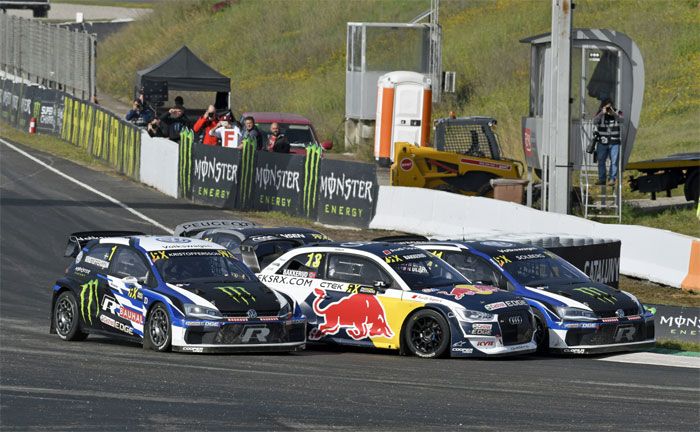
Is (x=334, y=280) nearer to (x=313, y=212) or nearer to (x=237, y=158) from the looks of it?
(x=313, y=212)

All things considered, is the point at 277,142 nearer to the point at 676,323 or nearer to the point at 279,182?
the point at 279,182

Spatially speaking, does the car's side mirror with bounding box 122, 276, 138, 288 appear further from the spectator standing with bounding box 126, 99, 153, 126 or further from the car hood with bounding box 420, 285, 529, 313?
the spectator standing with bounding box 126, 99, 153, 126

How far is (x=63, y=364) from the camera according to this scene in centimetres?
1428

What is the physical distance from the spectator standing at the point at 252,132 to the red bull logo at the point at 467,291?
1470 cm

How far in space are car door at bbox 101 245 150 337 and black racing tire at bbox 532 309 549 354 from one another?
4.54m

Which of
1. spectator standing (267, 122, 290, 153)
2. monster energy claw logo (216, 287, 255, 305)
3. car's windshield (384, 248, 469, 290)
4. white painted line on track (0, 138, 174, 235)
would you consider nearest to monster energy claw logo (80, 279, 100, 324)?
monster energy claw logo (216, 287, 255, 305)

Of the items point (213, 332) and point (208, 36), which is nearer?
point (213, 332)

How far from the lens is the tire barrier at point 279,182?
91.7 ft

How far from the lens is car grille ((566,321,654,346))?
51.3 feet

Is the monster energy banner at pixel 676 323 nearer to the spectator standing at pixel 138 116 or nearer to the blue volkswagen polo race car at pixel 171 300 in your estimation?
the blue volkswagen polo race car at pixel 171 300

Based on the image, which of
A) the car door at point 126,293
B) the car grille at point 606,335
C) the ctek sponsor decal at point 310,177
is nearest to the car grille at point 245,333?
the car door at point 126,293

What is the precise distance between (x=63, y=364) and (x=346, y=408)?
4096 millimetres

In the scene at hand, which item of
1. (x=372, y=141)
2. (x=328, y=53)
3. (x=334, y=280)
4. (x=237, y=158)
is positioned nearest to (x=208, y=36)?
(x=328, y=53)

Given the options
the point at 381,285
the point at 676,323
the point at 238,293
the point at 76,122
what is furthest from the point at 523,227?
the point at 76,122
